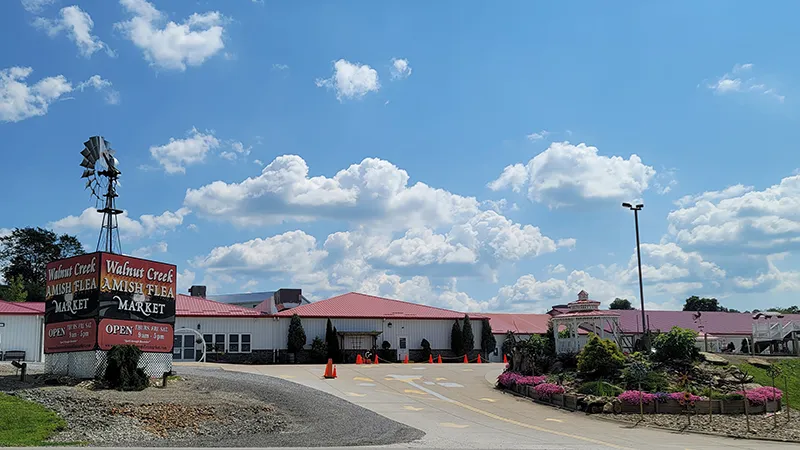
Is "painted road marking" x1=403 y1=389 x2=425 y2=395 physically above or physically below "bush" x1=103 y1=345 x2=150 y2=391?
below

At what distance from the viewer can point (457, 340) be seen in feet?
163

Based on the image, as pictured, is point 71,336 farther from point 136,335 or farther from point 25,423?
point 25,423

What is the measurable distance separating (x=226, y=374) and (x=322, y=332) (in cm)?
1692

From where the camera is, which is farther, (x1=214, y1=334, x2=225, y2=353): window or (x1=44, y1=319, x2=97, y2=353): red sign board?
(x1=214, y1=334, x2=225, y2=353): window

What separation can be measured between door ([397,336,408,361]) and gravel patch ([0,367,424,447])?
2380 cm

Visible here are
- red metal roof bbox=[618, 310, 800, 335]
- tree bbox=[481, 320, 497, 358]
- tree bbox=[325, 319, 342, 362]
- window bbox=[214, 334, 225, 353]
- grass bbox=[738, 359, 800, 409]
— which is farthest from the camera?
red metal roof bbox=[618, 310, 800, 335]

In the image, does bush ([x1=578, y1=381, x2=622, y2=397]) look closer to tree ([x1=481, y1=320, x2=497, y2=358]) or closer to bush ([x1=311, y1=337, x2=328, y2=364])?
bush ([x1=311, y1=337, x2=328, y2=364])

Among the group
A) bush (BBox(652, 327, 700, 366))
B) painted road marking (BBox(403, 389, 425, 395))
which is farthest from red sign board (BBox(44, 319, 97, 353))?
bush (BBox(652, 327, 700, 366))

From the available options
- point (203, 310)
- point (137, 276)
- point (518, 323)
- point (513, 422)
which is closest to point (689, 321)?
point (518, 323)

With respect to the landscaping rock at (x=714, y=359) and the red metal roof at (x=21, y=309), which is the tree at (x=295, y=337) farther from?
the landscaping rock at (x=714, y=359)


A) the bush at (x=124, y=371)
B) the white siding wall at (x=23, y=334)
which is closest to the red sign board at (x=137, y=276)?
the bush at (x=124, y=371)

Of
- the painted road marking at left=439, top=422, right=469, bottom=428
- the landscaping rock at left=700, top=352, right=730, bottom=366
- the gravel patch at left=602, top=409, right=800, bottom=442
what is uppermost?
the landscaping rock at left=700, top=352, right=730, bottom=366

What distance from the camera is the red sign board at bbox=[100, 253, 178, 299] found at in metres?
25.1

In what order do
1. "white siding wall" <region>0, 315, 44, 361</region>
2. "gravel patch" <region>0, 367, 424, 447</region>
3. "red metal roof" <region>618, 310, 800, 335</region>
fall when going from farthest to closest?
"red metal roof" <region>618, 310, 800, 335</region> < "white siding wall" <region>0, 315, 44, 361</region> < "gravel patch" <region>0, 367, 424, 447</region>
